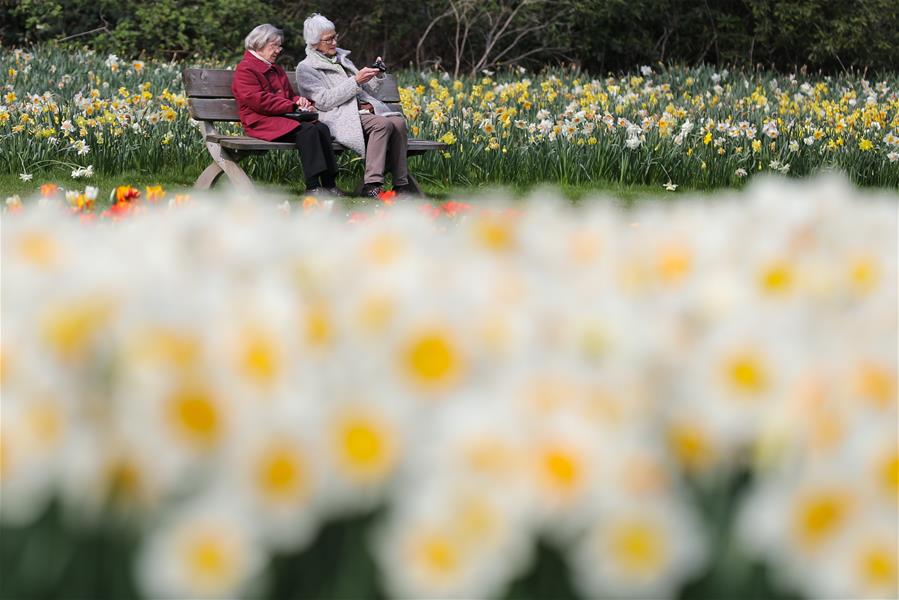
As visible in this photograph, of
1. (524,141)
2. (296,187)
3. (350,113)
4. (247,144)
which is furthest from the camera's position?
(524,141)

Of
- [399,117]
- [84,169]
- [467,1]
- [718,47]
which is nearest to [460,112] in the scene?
[399,117]

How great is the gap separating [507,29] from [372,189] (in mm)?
9336

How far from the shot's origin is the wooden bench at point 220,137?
20.2 feet

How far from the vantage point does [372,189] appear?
21.6ft

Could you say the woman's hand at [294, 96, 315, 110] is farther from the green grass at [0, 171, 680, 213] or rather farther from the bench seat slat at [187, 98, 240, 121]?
the green grass at [0, 171, 680, 213]

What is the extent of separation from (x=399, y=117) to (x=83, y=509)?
5.82 meters

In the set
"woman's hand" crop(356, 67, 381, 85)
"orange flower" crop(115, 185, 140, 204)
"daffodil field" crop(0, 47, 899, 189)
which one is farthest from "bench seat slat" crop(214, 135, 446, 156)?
"orange flower" crop(115, 185, 140, 204)

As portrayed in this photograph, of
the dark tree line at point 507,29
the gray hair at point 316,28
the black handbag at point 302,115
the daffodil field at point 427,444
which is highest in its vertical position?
the daffodil field at point 427,444

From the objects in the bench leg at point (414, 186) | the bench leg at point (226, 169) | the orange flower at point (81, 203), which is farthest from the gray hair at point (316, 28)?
the orange flower at point (81, 203)

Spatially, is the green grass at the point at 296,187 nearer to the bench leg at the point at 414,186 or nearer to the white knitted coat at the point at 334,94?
the bench leg at the point at 414,186

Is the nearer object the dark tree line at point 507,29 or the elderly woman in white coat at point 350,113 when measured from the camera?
the elderly woman in white coat at point 350,113

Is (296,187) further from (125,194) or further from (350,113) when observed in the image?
(125,194)

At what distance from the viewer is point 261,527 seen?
989 millimetres

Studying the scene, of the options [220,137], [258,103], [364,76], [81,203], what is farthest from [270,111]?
[81,203]
